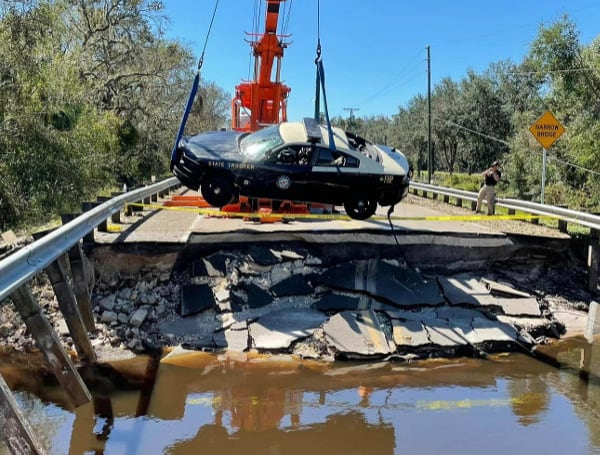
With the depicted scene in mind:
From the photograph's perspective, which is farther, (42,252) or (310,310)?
(310,310)

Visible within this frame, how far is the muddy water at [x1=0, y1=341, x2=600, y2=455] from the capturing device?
5629 millimetres

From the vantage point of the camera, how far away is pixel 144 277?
31.1 feet

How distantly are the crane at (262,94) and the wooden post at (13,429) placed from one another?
11449 mm

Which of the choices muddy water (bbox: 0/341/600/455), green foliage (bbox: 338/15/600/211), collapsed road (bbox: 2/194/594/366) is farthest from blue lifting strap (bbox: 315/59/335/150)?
green foliage (bbox: 338/15/600/211)

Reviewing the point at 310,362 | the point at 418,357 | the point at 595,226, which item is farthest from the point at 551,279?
the point at 310,362

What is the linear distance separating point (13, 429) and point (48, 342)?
66.0 inches

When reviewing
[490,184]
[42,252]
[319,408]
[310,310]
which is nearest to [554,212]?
[490,184]

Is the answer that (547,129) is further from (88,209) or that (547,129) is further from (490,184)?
(88,209)

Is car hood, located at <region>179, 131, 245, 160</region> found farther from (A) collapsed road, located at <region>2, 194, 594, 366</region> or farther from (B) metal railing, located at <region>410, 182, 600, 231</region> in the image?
(B) metal railing, located at <region>410, 182, 600, 231</region>

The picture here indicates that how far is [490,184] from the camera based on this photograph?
1303cm

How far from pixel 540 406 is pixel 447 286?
3.34 metres

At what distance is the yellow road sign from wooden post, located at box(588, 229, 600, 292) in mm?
3824

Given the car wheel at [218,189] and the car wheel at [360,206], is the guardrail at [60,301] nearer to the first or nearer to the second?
the car wheel at [218,189]

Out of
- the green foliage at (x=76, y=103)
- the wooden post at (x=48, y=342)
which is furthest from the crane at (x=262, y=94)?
the wooden post at (x=48, y=342)
